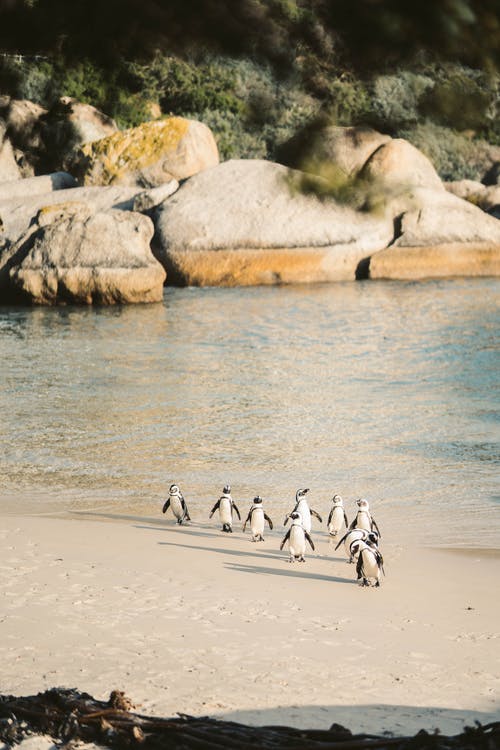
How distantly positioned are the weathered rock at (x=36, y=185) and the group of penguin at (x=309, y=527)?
24.8m

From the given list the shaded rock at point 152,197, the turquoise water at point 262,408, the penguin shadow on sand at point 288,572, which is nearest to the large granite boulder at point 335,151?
the penguin shadow on sand at point 288,572

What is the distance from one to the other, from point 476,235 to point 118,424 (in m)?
19.8

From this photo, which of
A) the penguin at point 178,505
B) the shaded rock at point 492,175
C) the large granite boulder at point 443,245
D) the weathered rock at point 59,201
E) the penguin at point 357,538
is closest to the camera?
the penguin at point 357,538

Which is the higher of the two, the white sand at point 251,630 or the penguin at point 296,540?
the penguin at point 296,540

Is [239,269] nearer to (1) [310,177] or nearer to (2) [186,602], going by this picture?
(2) [186,602]

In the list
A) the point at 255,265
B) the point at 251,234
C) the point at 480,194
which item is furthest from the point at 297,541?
the point at 480,194

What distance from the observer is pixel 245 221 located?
32.6m

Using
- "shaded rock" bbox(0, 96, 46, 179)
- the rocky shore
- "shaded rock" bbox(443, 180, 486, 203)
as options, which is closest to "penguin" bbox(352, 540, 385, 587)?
"shaded rock" bbox(0, 96, 46, 179)

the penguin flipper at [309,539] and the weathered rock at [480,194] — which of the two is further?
the weathered rock at [480,194]

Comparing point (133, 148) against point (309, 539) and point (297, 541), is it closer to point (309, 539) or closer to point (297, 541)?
point (309, 539)

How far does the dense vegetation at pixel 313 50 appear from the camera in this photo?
426cm

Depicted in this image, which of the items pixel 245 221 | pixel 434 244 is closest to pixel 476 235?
pixel 434 244

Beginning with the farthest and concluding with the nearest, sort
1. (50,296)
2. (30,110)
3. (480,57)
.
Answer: (50,296)
(30,110)
(480,57)

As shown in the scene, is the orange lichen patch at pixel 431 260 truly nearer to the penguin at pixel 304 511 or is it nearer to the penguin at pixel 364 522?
the penguin at pixel 304 511
